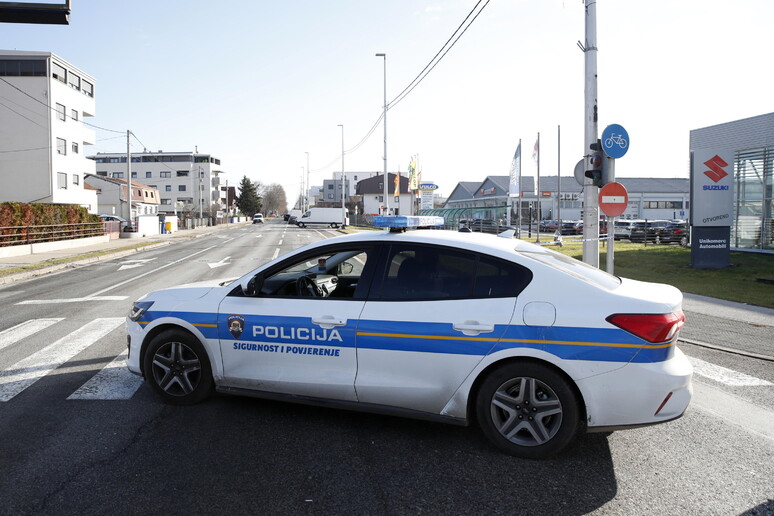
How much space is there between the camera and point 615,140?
1023 cm

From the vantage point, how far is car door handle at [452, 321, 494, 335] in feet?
13.1

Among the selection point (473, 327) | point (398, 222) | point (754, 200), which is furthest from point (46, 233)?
point (754, 200)

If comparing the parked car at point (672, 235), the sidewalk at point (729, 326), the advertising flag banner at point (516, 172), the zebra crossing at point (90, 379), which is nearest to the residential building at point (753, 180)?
the parked car at point (672, 235)

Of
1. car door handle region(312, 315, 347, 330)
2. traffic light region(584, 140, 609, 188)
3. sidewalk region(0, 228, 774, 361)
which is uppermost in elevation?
traffic light region(584, 140, 609, 188)

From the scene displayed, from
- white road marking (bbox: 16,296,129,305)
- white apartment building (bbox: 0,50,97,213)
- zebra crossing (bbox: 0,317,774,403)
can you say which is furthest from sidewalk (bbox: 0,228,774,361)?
white apartment building (bbox: 0,50,97,213)

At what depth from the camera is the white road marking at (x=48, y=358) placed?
5.66 meters

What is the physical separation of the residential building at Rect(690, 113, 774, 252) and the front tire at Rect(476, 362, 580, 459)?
78.5ft

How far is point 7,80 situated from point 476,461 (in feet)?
167

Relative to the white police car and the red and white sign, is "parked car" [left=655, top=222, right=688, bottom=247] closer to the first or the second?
the red and white sign

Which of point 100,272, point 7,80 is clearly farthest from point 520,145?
point 7,80

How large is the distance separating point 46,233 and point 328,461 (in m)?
27.6

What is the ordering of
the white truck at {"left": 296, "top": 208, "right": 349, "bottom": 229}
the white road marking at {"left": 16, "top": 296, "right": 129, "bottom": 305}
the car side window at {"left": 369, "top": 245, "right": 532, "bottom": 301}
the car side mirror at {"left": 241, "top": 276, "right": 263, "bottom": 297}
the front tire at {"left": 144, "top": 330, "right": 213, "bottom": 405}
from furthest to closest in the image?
1. the white truck at {"left": 296, "top": 208, "right": 349, "bottom": 229}
2. the white road marking at {"left": 16, "top": 296, "right": 129, "bottom": 305}
3. the front tire at {"left": 144, "top": 330, "right": 213, "bottom": 405}
4. the car side mirror at {"left": 241, "top": 276, "right": 263, "bottom": 297}
5. the car side window at {"left": 369, "top": 245, "right": 532, "bottom": 301}

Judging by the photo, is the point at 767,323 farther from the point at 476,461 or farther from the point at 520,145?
the point at 520,145

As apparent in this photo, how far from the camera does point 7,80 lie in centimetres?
4322
